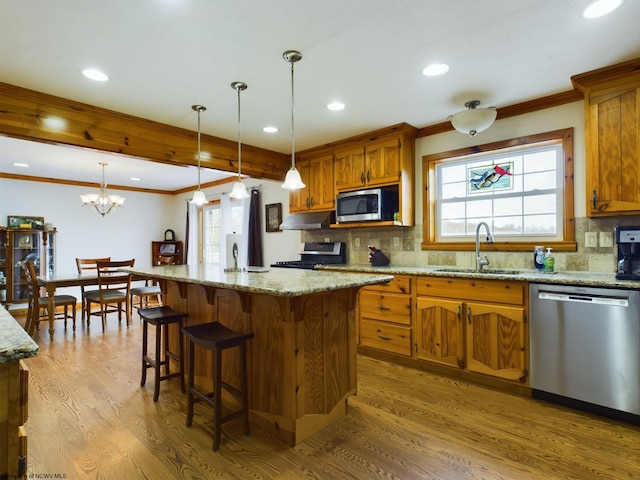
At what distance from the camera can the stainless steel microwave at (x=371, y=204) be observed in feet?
12.1

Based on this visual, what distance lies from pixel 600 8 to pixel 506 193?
171cm

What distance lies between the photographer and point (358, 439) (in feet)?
6.67

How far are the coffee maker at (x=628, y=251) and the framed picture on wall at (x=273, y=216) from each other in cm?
396

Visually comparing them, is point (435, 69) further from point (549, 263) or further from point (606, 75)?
point (549, 263)

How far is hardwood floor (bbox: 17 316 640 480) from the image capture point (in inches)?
69.2

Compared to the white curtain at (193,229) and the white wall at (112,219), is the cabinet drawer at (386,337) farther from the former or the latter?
the white curtain at (193,229)

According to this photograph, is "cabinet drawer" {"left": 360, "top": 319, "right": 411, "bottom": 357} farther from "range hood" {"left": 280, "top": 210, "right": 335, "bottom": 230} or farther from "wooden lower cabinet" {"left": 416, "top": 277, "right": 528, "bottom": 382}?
"range hood" {"left": 280, "top": 210, "right": 335, "bottom": 230}

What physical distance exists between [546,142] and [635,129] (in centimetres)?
68

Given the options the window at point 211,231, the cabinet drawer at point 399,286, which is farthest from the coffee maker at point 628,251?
the window at point 211,231

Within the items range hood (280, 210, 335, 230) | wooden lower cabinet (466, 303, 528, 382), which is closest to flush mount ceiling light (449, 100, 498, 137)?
wooden lower cabinet (466, 303, 528, 382)

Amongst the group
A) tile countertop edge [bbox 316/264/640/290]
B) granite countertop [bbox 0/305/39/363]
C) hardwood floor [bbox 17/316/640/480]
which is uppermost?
tile countertop edge [bbox 316/264/640/290]

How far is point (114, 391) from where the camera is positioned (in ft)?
8.81

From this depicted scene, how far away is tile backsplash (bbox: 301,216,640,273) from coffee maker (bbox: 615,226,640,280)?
0.31 metres


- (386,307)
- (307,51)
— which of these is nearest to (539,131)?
(386,307)
